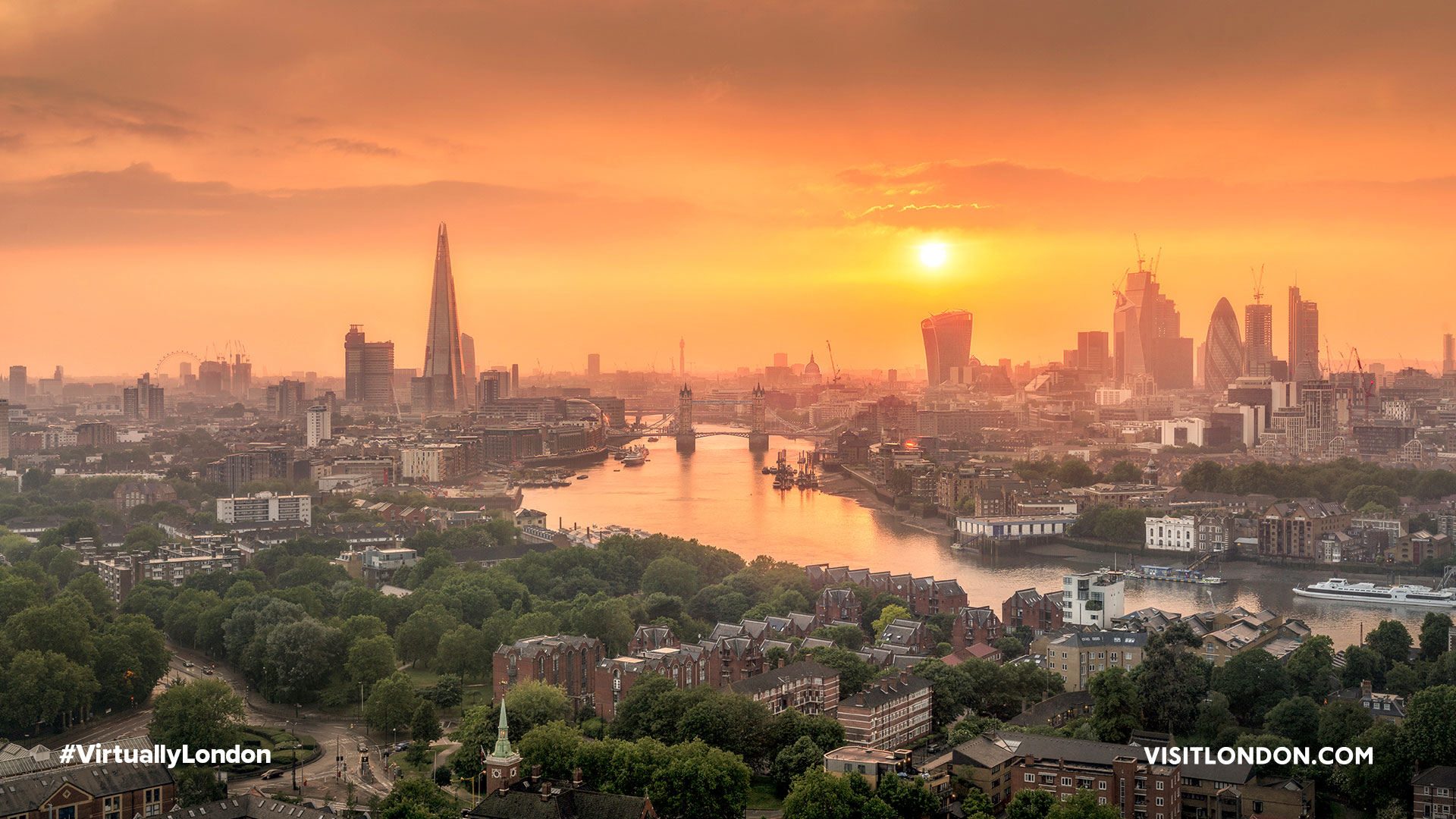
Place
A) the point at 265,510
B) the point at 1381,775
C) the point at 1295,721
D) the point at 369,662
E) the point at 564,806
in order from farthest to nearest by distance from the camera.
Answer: the point at 265,510
the point at 369,662
the point at 1295,721
the point at 1381,775
the point at 564,806

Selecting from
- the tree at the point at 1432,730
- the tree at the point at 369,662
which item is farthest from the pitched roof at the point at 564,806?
the tree at the point at 1432,730

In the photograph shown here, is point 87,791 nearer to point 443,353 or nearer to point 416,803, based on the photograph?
point 416,803

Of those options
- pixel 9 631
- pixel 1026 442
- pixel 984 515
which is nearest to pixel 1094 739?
pixel 9 631

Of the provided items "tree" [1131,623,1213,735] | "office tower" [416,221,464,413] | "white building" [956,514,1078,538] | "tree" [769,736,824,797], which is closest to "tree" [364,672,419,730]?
"tree" [769,736,824,797]

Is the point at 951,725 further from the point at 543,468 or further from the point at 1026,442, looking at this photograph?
the point at 1026,442

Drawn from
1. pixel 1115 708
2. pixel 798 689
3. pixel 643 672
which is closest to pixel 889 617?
pixel 798 689

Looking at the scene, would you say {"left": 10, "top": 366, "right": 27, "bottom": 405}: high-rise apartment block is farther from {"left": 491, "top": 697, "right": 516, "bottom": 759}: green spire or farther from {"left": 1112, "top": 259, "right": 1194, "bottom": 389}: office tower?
{"left": 491, "top": 697, "right": 516, "bottom": 759}: green spire

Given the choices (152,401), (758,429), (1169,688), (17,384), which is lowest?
(1169,688)
